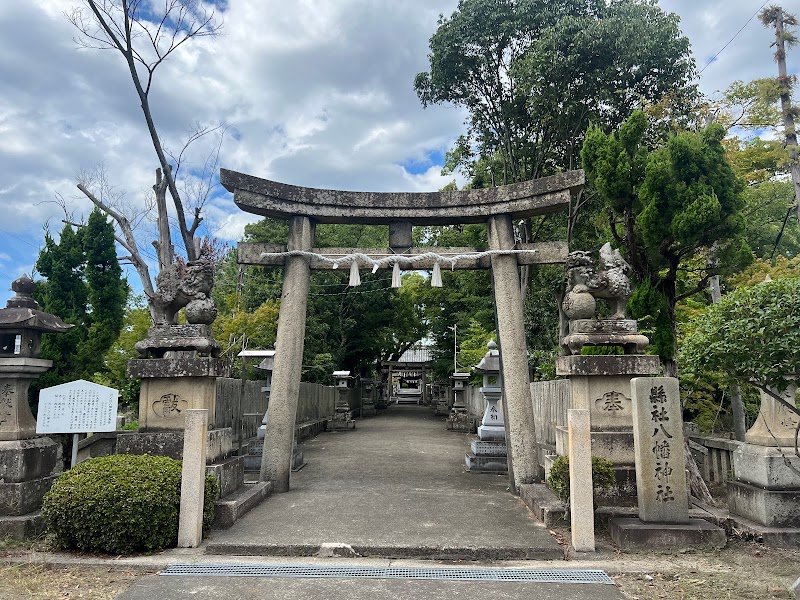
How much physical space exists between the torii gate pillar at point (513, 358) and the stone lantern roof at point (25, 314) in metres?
6.19

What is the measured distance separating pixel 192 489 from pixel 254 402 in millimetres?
6720

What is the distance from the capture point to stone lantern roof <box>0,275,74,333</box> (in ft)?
20.2

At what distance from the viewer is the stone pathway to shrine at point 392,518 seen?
5.27 metres

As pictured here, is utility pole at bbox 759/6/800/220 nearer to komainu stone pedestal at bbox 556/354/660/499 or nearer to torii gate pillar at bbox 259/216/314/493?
komainu stone pedestal at bbox 556/354/660/499

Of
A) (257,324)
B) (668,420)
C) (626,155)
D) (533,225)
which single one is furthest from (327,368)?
(668,420)

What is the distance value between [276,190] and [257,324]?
401 inches

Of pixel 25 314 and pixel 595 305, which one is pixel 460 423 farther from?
pixel 25 314

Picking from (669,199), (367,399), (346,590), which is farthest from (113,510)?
(367,399)

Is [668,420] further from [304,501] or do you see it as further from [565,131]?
[565,131]

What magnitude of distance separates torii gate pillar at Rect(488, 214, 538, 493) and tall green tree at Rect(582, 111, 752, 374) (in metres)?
1.95

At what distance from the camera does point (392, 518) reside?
6.41m

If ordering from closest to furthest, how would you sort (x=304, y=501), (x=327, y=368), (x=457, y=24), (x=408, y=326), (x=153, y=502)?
(x=153, y=502) < (x=304, y=501) < (x=457, y=24) < (x=327, y=368) < (x=408, y=326)

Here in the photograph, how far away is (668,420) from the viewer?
566cm

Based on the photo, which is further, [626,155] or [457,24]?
[457,24]
